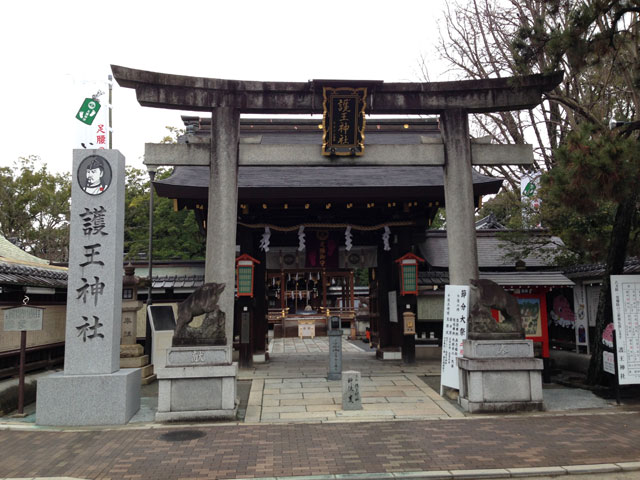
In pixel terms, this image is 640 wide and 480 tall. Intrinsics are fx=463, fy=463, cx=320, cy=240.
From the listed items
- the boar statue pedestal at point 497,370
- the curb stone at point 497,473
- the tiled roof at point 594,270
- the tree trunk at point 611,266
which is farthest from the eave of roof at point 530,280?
the curb stone at point 497,473

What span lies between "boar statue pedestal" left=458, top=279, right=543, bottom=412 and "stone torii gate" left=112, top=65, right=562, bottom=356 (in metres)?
1.57

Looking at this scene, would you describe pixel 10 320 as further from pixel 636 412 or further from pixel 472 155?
pixel 636 412

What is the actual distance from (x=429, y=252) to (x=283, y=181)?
6566 millimetres

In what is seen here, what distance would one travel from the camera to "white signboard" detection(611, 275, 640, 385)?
357 inches

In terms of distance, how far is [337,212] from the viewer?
52.5 feet

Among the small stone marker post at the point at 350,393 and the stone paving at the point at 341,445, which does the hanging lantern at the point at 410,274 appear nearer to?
the stone paving at the point at 341,445

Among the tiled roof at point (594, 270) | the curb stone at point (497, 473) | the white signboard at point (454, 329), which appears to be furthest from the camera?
the tiled roof at point (594, 270)

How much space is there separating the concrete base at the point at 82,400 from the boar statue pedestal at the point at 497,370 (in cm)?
649

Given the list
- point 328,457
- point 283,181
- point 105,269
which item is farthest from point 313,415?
point 283,181

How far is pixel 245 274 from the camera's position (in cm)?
1462

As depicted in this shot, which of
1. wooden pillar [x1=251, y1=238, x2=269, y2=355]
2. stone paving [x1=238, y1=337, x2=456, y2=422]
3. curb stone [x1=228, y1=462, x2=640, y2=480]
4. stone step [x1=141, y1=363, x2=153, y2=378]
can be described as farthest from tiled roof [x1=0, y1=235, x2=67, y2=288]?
curb stone [x1=228, y1=462, x2=640, y2=480]

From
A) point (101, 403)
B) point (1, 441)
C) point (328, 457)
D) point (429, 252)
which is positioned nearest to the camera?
point (328, 457)

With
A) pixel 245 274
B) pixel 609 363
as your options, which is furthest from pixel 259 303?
pixel 609 363

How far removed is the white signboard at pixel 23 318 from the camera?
29.2 feet
